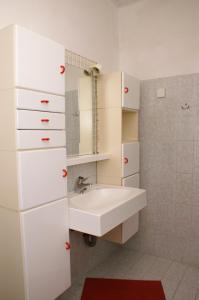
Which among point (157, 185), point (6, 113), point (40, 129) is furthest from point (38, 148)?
point (157, 185)

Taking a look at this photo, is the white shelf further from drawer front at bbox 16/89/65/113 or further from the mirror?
drawer front at bbox 16/89/65/113

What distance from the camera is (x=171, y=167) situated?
2.49 metres

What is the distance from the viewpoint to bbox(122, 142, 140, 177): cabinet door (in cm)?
226

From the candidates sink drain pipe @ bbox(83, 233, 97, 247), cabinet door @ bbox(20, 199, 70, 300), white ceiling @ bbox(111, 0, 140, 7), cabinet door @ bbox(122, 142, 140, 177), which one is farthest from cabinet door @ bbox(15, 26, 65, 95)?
white ceiling @ bbox(111, 0, 140, 7)

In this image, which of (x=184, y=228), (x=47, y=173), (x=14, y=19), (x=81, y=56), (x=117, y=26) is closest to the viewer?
(x=47, y=173)

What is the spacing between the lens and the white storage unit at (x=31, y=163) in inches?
49.2

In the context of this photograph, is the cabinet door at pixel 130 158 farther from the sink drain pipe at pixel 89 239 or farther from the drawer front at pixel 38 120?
the drawer front at pixel 38 120

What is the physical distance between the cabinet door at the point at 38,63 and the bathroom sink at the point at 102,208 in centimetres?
80

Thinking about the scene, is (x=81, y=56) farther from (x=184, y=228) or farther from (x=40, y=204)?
(x=184, y=228)

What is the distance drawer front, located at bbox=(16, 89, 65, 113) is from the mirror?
47cm

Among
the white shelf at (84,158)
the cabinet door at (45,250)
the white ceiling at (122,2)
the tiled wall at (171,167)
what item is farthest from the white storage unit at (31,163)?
the white ceiling at (122,2)

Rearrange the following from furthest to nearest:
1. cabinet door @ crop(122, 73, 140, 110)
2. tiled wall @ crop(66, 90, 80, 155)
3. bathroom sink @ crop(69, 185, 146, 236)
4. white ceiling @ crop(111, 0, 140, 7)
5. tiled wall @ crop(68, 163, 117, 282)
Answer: white ceiling @ crop(111, 0, 140, 7)
cabinet door @ crop(122, 73, 140, 110)
tiled wall @ crop(68, 163, 117, 282)
tiled wall @ crop(66, 90, 80, 155)
bathroom sink @ crop(69, 185, 146, 236)

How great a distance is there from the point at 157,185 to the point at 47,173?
1.53 metres

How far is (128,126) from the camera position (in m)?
2.58
